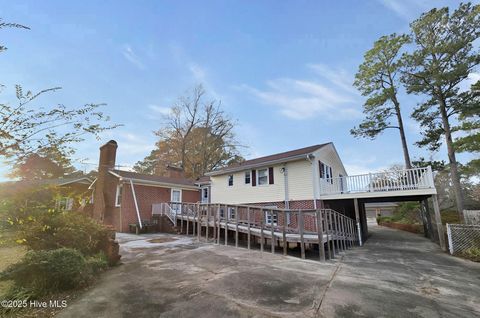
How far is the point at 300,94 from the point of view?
15680mm

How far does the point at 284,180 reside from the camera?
14.1 m

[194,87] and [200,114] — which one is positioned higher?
[194,87]

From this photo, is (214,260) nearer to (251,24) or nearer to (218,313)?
(218,313)

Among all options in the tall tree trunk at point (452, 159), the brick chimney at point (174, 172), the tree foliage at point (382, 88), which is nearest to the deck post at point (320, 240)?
the tall tree trunk at point (452, 159)

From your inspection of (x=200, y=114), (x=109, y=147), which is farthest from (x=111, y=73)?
(x=200, y=114)

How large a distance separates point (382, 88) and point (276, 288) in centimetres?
1969

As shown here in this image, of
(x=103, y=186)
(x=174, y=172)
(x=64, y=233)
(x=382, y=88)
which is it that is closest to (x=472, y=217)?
(x=382, y=88)

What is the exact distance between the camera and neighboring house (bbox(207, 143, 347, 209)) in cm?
1325

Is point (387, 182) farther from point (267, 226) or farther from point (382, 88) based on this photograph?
point (382, 88)

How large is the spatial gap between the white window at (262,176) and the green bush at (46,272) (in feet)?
37.1

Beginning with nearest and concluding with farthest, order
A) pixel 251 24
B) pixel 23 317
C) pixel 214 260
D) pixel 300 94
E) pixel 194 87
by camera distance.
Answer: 1. pixel 23 317
2. pixel 214 260
3. pixel 251 24
4. pixel 300 94
5. pixel 194 87

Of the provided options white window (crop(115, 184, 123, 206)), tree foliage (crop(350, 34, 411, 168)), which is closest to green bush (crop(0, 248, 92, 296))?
white window (crop(115, 184, 123, 206))

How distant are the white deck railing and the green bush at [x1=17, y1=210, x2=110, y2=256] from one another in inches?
428

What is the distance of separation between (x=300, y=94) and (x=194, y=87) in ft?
57.4
